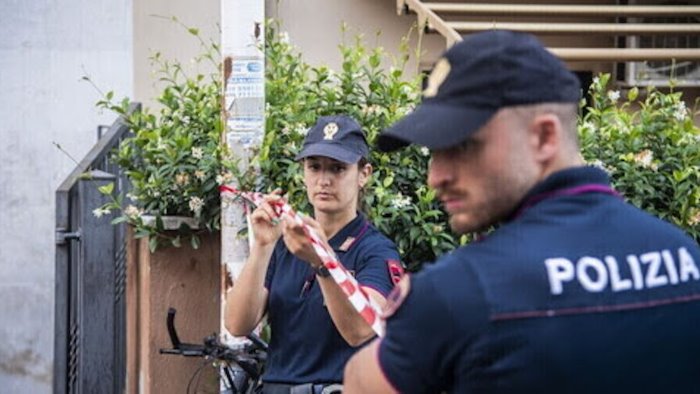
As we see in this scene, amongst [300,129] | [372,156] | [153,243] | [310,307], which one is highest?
[300,129]

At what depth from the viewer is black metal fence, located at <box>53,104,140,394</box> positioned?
619 cm

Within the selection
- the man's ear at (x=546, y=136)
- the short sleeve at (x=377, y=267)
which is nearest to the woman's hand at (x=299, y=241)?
the short sleeve at (x=377, y=267)

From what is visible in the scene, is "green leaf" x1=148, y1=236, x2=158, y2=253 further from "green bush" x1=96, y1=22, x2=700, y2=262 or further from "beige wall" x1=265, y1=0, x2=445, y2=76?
"beige wall" x1=265, y1=0, x2=445, y2=76

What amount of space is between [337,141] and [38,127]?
5166 mm

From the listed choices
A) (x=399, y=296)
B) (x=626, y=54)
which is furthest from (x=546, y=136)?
(x=626, y=54)

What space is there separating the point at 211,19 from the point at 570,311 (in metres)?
6.96

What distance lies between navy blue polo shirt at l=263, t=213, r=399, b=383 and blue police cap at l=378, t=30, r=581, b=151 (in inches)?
66.0

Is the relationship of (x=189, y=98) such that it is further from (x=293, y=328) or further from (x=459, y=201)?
(x=459, y=201)

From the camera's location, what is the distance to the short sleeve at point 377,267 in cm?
371

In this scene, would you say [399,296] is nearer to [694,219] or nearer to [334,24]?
[694,219]

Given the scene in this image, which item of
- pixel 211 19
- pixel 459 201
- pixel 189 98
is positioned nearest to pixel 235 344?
pixel 189 98

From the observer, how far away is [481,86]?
1999mm

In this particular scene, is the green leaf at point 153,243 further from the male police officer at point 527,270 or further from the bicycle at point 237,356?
the male police officer at point 527,270

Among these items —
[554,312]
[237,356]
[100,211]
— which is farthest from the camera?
[100,211]
